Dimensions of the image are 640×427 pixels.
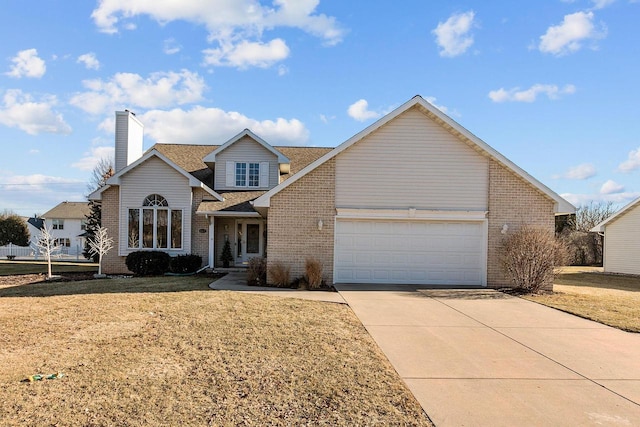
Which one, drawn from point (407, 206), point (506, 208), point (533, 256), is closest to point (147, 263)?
point (407, 206)

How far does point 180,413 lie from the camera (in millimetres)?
4414

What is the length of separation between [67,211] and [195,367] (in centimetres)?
5602

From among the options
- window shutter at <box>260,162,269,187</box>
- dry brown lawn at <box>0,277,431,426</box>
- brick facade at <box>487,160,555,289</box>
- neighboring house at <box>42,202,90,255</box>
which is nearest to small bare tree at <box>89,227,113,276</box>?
window shutter at <box>260,162,269,187</box>

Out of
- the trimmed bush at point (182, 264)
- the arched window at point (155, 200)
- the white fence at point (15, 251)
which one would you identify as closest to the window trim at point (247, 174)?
the arched window at point (155, 200)

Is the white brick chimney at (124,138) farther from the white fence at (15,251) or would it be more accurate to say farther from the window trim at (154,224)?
the white fence at (15,251)

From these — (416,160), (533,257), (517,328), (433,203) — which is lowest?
(517,328)

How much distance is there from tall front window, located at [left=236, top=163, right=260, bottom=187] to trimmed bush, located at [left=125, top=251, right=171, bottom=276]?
213 inches

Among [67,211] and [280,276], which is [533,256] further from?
[67,211]

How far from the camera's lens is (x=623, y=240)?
25.1 meters

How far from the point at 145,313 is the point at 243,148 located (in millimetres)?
12990

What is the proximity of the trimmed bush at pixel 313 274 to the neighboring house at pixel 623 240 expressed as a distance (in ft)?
67.1

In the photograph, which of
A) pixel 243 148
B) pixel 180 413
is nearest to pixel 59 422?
pixel 180 413

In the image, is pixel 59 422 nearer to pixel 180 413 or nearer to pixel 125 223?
pixel 180 413

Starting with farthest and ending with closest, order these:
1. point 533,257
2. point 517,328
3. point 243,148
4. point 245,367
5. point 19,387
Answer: point 243,148 → point 533,257 → point 517,328 → point 245,367 → point 19,387
